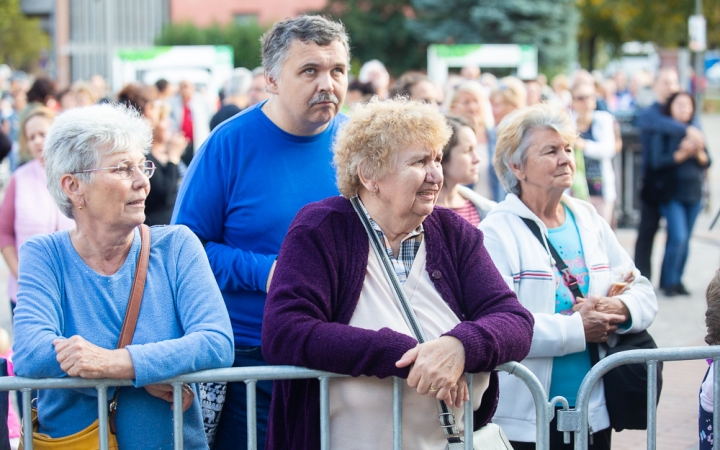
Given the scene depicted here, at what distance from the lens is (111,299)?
2924mm

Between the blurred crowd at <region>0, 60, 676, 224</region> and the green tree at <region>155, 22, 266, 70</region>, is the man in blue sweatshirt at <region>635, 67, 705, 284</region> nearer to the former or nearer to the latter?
the blurred crowd at <region>0, 60, 676, 224</region>

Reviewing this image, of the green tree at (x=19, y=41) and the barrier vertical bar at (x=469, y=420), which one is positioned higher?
the green tree at (x=19, y=41)

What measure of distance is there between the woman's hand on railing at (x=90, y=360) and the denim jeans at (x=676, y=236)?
7.63 meters

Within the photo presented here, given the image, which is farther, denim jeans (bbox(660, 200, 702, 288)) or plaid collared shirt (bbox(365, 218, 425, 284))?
denim jeans (bbox(660, 200, 702, 288))

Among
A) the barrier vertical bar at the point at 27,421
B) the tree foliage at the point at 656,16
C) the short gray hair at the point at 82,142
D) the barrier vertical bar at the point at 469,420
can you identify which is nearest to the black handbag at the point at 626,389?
the barrier vertical bar at the point at 469,420

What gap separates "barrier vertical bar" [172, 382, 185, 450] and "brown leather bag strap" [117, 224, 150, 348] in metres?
0.22

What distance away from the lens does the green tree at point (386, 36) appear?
41.8 metres

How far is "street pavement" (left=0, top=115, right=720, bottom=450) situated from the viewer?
210 inches

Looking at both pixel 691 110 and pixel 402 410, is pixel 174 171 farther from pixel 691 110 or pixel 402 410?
pixel 691 110

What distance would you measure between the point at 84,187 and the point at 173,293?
17.8 inches

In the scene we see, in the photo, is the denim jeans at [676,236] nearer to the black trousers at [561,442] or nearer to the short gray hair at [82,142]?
the black trousers at [561,442]

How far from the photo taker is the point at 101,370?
8.90ft

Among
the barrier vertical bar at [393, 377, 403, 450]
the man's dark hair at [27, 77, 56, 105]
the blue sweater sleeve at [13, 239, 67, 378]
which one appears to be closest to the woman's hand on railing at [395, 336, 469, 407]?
the barrier vertical bar at [393, 377, 403, 450]

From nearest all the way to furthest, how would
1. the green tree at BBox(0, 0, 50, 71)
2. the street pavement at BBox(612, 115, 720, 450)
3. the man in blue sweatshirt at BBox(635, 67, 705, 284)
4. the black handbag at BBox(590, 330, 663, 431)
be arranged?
the black handbag at BBox(590, 330, 663, 431) < the street pavement at BBox(612, 115, 720, 450) < the man in blue sweatshirt at BBox(635, 67, 705, 284) < the green tree at BBox(0, 0, 50, 71)
